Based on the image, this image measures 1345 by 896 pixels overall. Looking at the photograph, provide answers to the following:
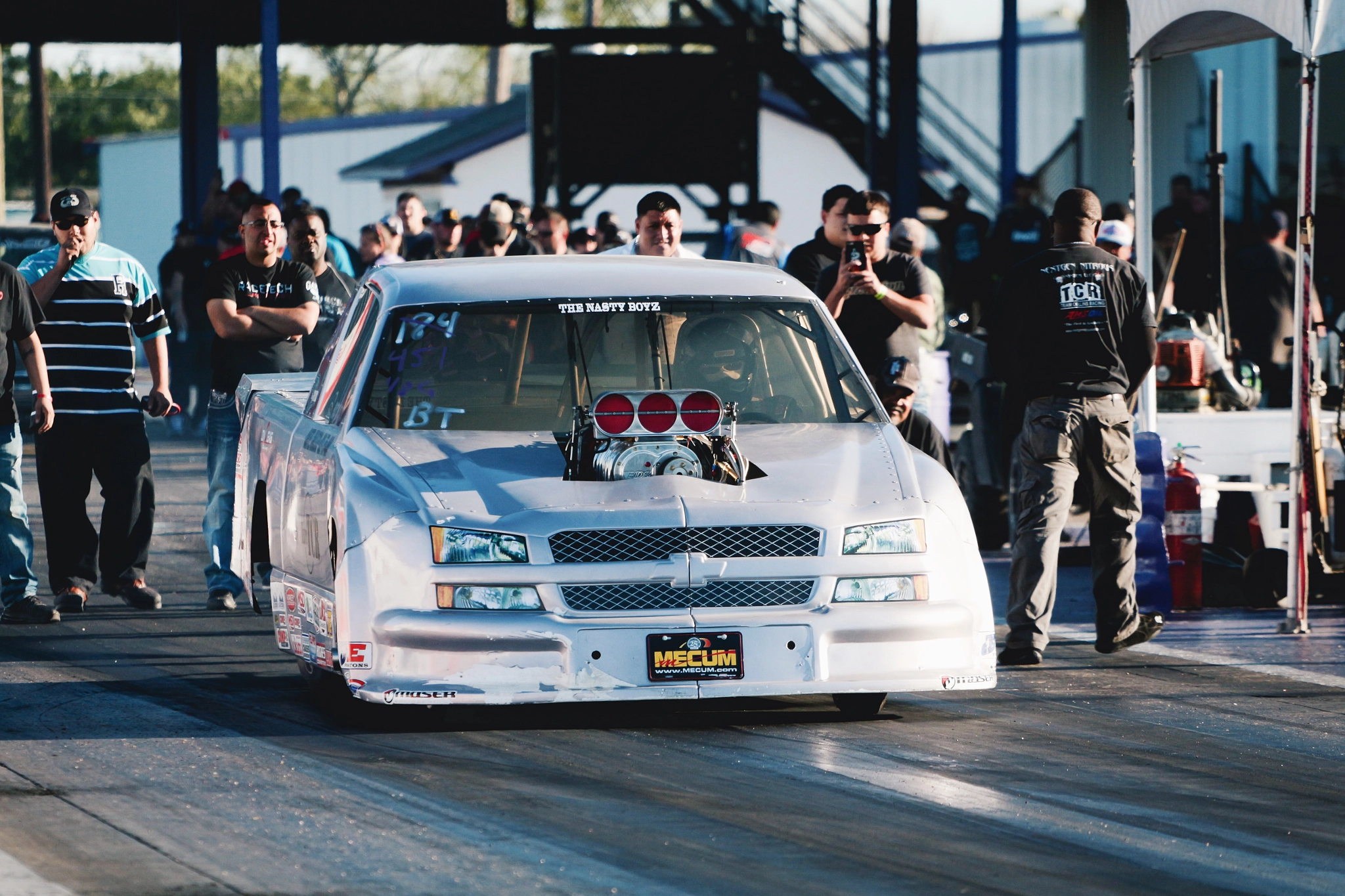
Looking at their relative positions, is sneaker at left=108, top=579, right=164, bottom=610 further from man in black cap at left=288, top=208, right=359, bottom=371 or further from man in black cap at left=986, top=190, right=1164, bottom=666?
man in black cap at left=986, top=190, right=1164, bottom=666

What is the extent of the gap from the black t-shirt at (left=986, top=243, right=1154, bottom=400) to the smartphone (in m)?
0.94

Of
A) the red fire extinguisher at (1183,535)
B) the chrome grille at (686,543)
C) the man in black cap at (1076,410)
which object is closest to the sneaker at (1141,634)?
the man in black cap at (1076,410)

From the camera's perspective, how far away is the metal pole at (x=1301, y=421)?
32.9ft

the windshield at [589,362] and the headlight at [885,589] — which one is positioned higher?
the windshield at [589,362]

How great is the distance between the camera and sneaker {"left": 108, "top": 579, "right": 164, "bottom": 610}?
10883 mm

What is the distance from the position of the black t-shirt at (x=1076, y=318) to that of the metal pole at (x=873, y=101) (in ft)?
49.8

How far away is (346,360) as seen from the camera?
8.46 m

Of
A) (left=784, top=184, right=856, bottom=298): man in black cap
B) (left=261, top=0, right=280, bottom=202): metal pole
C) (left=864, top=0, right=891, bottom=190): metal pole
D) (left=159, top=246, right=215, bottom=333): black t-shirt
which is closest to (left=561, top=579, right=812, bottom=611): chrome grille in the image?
(left=784, top=184, right=856, bottom=298): man in black cap

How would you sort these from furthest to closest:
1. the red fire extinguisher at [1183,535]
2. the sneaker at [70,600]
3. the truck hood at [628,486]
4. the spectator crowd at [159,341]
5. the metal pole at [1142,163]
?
the metal pole at [1142,163] < the red fire extinguisher at [1183,535] < the sneaker at [70,600] < the spectator crowd at [159,341] < the truck hood at [628,486]

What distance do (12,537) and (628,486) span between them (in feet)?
14.1

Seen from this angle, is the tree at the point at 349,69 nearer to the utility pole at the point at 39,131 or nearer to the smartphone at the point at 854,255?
the utility pole at the point at 39,131

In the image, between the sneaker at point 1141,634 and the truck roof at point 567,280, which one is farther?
the sneaker at point 1141,634

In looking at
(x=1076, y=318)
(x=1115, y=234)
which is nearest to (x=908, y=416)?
(x=1076, y=318)

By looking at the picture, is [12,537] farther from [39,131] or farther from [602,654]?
[39,131]
